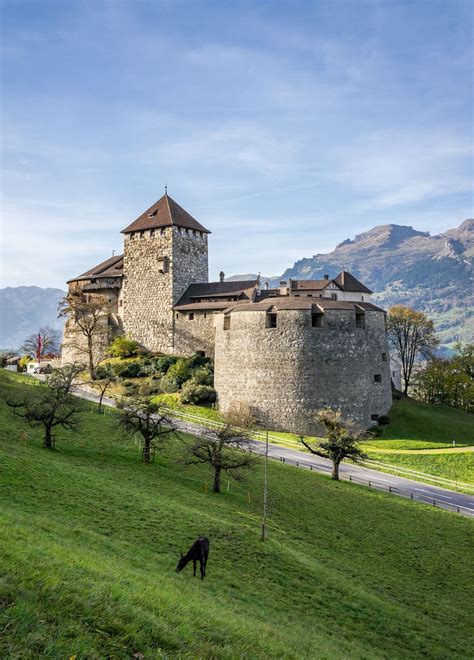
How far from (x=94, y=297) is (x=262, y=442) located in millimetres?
34868

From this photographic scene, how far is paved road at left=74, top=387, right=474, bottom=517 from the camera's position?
3247 cm

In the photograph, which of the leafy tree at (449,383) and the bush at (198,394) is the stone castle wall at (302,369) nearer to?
the bush at (198,394)

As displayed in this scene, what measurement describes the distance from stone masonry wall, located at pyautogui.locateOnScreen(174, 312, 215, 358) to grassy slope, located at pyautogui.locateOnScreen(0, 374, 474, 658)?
28.5 meters

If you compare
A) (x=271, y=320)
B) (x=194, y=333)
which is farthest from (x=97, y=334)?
(x=271, y=320)

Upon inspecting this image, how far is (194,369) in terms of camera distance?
57.9 m

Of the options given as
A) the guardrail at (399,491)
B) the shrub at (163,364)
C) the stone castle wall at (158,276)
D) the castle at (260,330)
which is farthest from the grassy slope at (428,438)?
the stone castle wall at (158,276)

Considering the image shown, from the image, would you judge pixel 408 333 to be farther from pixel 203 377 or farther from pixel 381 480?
pixel 381 480

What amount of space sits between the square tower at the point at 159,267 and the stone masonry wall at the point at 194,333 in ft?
3.18

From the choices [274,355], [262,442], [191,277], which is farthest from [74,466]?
[191,277]

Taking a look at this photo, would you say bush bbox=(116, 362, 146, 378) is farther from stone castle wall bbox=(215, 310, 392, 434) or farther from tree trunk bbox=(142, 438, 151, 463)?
tree trunk bbox=(142, 438, 151, 463)

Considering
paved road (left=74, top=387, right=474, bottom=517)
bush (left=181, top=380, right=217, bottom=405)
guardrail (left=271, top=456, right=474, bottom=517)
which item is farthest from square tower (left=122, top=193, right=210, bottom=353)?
guardrail (left=271, top=456, right=474, bottom=517)

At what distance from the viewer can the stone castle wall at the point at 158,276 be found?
207 ft

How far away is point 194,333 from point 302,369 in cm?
1646

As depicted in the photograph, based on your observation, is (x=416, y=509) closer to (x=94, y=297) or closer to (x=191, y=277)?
(x=191, y=277)
